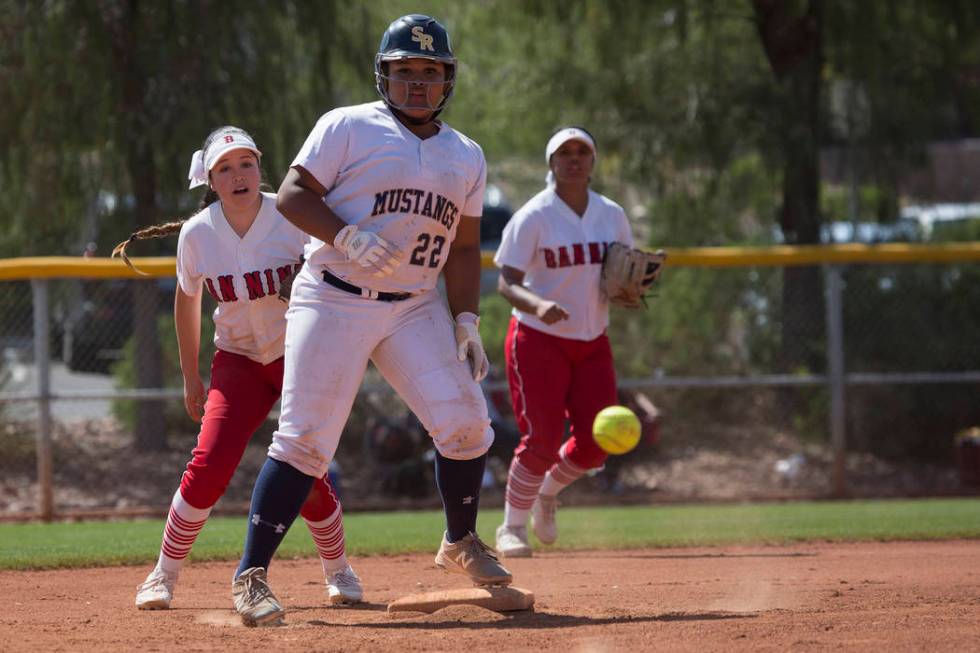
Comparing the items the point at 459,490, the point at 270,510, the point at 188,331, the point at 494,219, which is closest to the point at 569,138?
the point at 188,331

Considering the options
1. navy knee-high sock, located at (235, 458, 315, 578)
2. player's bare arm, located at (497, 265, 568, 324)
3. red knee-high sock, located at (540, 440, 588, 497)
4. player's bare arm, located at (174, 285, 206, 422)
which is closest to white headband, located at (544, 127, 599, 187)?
player's bare arm, located at (497, 265, 568, 324)

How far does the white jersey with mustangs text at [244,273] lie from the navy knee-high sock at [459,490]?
0.91 meters

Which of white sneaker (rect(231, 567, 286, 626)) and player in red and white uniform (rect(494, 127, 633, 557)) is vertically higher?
player in red and white uniform (rect(494, 127, 633, 557))

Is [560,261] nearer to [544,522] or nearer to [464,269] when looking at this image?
[544,522]

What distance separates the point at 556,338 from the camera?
745 cm

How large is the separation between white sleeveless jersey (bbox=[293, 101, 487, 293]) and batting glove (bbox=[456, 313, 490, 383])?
10.5 inches

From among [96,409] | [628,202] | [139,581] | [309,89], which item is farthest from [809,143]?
[139,581]

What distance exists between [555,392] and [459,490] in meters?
2.37

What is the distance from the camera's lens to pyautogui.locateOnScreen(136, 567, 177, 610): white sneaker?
5359 millimetres

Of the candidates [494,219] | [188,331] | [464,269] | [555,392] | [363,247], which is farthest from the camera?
[494,219]

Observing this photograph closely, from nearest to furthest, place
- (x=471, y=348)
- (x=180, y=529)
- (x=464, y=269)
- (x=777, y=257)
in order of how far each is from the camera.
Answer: (x=471, y=348) → (x=464, y=269) → (x=180, y=529) → (x=777, y=257)

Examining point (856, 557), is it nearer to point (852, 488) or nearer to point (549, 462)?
point (549, 462)

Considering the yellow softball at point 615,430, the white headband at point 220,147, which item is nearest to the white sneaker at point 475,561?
the white headband at point 220,147

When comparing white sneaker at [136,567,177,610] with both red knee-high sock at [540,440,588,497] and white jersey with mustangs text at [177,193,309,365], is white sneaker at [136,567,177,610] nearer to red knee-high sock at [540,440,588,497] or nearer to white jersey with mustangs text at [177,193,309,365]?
white jersey with mustangs text at [177,193,309,365]
